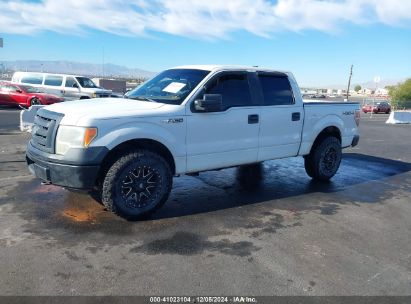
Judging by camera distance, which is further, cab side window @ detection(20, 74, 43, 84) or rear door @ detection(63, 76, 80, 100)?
cab side window @ detection(20, 74, 43, 84)

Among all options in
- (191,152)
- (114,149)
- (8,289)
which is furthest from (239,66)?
(8,289)

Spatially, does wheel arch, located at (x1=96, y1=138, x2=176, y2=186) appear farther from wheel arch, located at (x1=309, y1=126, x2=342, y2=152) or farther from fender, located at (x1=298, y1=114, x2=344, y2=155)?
wheel arch, located at (x1=309, y1=126, x2=342, y2=152)

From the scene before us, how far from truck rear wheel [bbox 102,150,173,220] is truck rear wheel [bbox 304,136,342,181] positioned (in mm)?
3112

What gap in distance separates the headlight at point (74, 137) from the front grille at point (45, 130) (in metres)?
0.13

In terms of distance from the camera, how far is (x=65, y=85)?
21.9 metres

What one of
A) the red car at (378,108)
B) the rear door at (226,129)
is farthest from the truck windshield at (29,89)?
the red car at (378,108)

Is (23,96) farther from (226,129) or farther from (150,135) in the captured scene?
(150,135)

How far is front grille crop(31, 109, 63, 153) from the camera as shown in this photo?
172 inches

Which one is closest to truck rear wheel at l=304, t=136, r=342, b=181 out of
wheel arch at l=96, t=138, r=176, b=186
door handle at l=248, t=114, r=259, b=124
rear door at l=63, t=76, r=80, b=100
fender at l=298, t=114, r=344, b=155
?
fender at l=298, t=114, r=344, b=155

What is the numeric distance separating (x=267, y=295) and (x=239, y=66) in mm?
3592

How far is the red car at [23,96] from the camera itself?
20203 millimetres

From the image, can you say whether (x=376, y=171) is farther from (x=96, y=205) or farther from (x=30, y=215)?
(x=30, y=215)

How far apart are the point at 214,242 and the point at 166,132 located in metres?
1.48

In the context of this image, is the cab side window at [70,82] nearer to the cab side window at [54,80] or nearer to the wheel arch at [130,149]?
the cab side window at [54,80]
